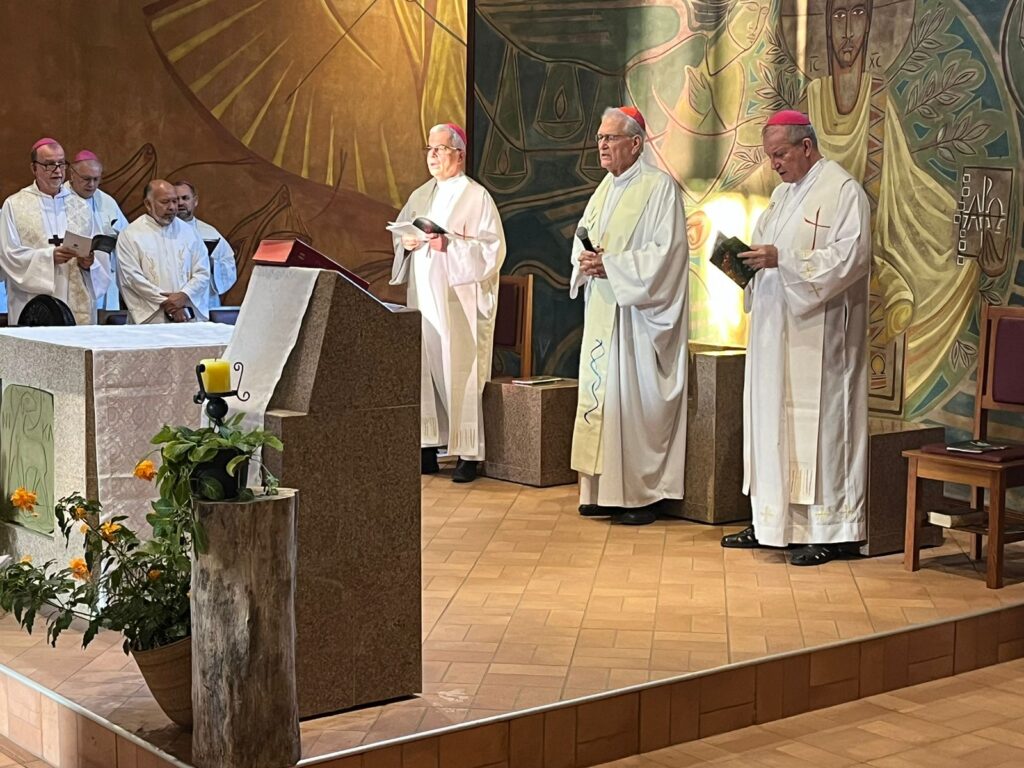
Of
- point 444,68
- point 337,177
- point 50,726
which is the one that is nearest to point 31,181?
point 337,177

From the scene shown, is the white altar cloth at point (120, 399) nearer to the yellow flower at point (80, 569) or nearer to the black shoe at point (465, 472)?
the yellow flower at point (80, 569)

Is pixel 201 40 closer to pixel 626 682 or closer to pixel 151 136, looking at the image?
pixel 151 136

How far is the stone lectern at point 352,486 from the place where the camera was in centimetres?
409

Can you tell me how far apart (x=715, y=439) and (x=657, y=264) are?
2.70 ft

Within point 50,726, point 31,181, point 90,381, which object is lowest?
point 50,726

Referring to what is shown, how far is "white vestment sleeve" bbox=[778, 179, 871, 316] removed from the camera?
237 inches

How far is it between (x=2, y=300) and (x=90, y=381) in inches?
158

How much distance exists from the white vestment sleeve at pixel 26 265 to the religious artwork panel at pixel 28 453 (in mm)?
2817

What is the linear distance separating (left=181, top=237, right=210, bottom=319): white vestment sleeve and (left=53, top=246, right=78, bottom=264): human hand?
2.45ft

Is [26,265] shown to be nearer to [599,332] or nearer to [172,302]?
[172,302]

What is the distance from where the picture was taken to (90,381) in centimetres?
495

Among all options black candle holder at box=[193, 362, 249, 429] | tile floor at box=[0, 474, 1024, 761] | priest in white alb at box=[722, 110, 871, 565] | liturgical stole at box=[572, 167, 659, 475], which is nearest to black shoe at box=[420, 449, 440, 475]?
tile floor at box=[0, 474, 1024, 761]

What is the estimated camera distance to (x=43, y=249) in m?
8.24

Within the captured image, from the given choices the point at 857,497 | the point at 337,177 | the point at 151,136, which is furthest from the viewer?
the point at 337,177
